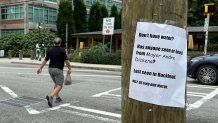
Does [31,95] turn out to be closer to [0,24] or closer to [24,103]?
[24,103]

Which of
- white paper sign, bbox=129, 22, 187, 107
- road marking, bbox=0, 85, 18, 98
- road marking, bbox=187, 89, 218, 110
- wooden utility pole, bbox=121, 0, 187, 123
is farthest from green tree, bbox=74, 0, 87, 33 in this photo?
white paper sign, bbox=129, 22, 187, 107

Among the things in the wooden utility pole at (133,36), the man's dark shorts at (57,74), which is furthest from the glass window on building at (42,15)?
the wooden utility pole at (133,36)

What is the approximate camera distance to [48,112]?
8.38 metres

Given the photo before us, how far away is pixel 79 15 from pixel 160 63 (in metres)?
50.8

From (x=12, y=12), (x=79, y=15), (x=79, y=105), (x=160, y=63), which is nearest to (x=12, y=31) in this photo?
(x=12, y=12)

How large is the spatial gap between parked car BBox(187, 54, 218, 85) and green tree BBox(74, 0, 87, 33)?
39.4m

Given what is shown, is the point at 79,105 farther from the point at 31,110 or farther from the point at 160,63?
the point at 160,63

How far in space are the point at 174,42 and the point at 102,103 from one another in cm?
702

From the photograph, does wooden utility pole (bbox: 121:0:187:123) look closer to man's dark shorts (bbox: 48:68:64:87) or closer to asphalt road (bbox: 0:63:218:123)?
asphalt road (bbox: 0:63:218:123)

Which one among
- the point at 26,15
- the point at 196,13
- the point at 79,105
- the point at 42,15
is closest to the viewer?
the point at 79,105

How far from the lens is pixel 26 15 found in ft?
175

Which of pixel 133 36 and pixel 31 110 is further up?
pixel 133 36

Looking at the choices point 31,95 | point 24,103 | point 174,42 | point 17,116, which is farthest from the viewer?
point 31,95

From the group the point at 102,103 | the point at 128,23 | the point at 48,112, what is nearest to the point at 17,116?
the point at 48,112
